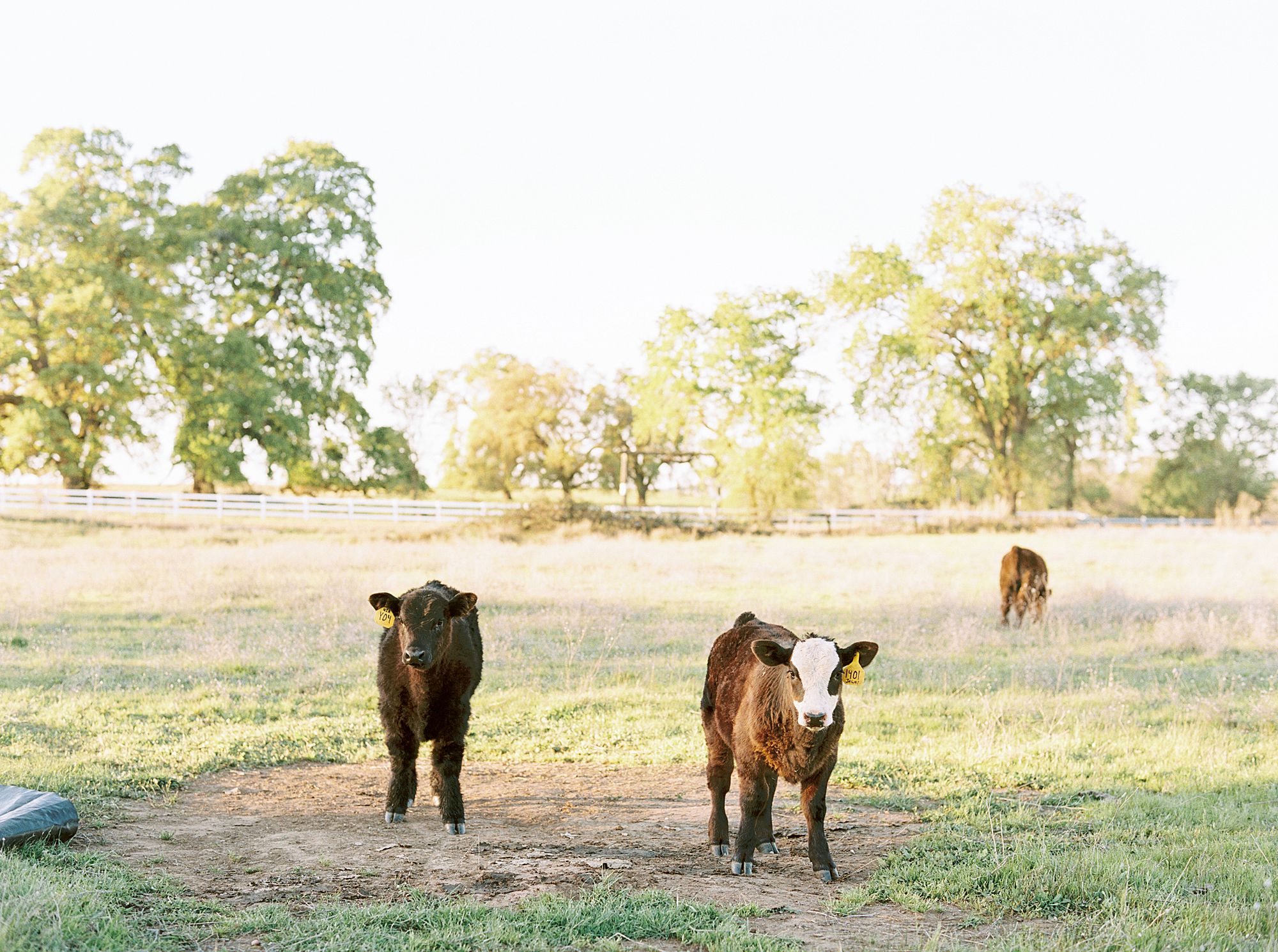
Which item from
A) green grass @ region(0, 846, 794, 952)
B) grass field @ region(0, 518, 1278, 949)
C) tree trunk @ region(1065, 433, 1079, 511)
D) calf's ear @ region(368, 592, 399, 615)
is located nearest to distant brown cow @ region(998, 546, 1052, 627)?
grass field @ region(0, 518, 1278, 949)

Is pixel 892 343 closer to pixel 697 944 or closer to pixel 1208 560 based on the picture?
pixel 1208 560

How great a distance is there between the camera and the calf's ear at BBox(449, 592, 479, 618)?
779cm

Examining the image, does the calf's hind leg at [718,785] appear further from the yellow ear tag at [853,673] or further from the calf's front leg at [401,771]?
the calf's front leg at [401,771]

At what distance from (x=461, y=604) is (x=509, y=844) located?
1.80m

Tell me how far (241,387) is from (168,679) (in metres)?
29.4

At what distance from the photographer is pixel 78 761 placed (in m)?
8.73

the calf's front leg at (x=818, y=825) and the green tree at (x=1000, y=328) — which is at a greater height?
the green tree at (x=1000, y=328)

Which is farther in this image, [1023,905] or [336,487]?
[336,487]

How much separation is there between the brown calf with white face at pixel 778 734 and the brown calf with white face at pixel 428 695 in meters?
1.87

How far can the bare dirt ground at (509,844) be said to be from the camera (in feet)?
18.7

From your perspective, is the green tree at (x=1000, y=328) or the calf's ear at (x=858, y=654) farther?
the green tree at (x=1000, y=328)

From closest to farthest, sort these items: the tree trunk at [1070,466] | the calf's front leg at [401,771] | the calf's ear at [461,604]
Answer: the calf's front leg at [401,771] → the calf's ear at [461,604] → the tree trunk at [1070,466]

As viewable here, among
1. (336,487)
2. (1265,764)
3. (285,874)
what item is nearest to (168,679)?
(285,874)

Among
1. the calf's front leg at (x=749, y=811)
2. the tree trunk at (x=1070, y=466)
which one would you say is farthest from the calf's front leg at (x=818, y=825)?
the tree trunk at (x=1070, y=466)
